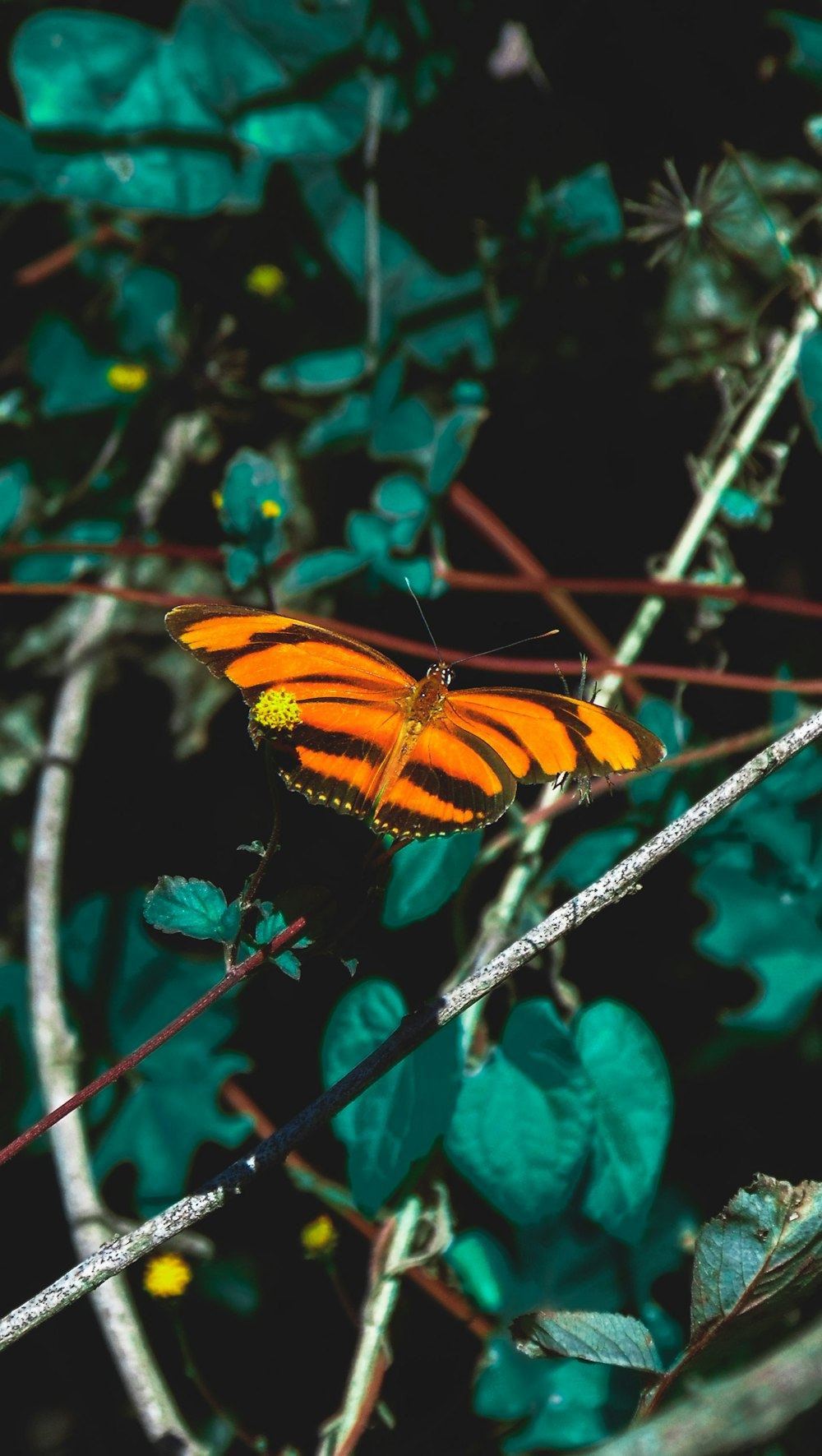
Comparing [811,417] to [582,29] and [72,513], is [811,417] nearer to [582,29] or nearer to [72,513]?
[582,29]

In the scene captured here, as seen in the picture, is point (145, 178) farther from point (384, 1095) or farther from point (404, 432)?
point (384, 1095)

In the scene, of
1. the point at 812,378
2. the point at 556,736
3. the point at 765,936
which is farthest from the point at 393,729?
the point at 812,378

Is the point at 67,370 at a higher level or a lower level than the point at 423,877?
higher

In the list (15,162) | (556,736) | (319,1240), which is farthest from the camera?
(15,162)

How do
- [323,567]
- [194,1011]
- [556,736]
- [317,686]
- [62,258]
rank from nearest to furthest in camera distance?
[194,1011] → [556,736] → [317,686] → [323,567] → [62,258]

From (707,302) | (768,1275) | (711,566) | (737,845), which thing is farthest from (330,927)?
(707,302)

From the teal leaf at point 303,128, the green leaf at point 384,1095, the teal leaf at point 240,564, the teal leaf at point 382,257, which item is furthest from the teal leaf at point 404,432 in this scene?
the green leaf at point 384,1095
